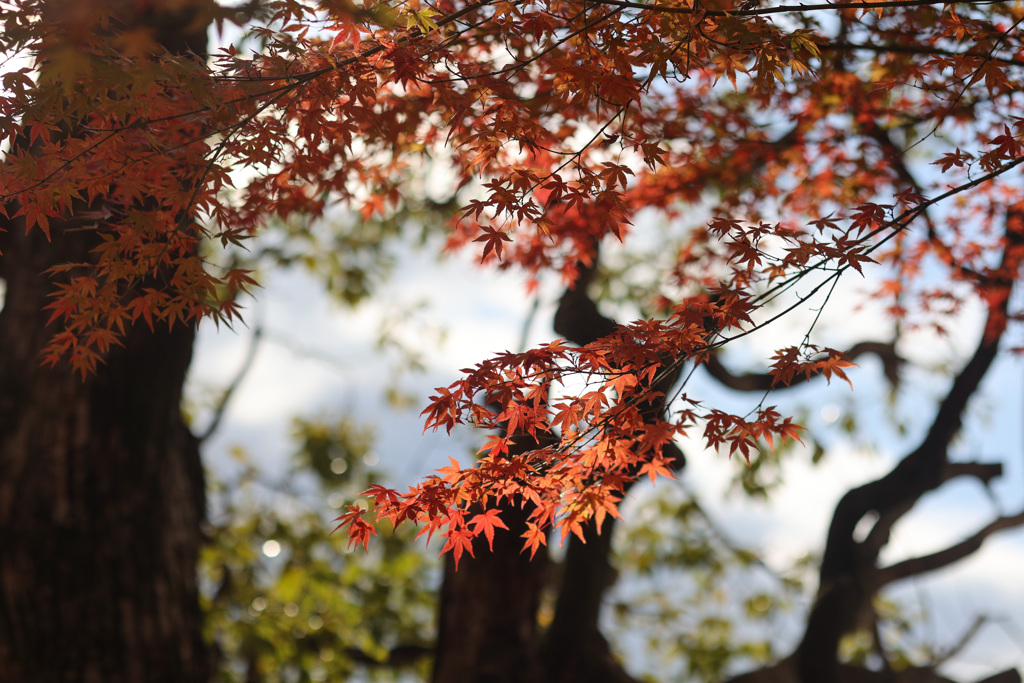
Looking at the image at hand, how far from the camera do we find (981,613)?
5465mm

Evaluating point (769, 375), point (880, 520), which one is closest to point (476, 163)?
point (769, 375)

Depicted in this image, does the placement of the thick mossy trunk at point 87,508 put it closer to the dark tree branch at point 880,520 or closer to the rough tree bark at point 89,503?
the rough tree bark at point 89,503

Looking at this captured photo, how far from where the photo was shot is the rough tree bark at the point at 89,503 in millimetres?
4352

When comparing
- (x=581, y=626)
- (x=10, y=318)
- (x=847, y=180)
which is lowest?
(x=581, y=626)

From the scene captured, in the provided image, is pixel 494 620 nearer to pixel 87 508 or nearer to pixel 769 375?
pixel 769 375

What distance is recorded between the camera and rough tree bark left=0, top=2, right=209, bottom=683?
435 cm

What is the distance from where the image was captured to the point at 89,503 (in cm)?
459

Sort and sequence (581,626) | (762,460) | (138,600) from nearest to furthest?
(138,600)
(581,626)
(762,460)

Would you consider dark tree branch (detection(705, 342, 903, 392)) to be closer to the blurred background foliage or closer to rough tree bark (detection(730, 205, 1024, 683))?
rough tree bark (detection(730, 205, 1024, 683))

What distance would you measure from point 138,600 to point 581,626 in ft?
9.35

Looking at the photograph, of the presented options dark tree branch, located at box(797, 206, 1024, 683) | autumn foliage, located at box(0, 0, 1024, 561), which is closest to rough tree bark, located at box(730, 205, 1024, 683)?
dark tree branch, located at box(797, 206, 1024, 683)

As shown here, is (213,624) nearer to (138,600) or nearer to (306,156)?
(138,600)

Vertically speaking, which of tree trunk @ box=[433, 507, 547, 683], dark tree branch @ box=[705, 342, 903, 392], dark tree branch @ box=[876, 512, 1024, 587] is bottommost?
tree trunk @ box=[433, 507, 547, 683]

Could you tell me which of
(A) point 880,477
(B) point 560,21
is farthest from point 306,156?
(A) point 880,477
